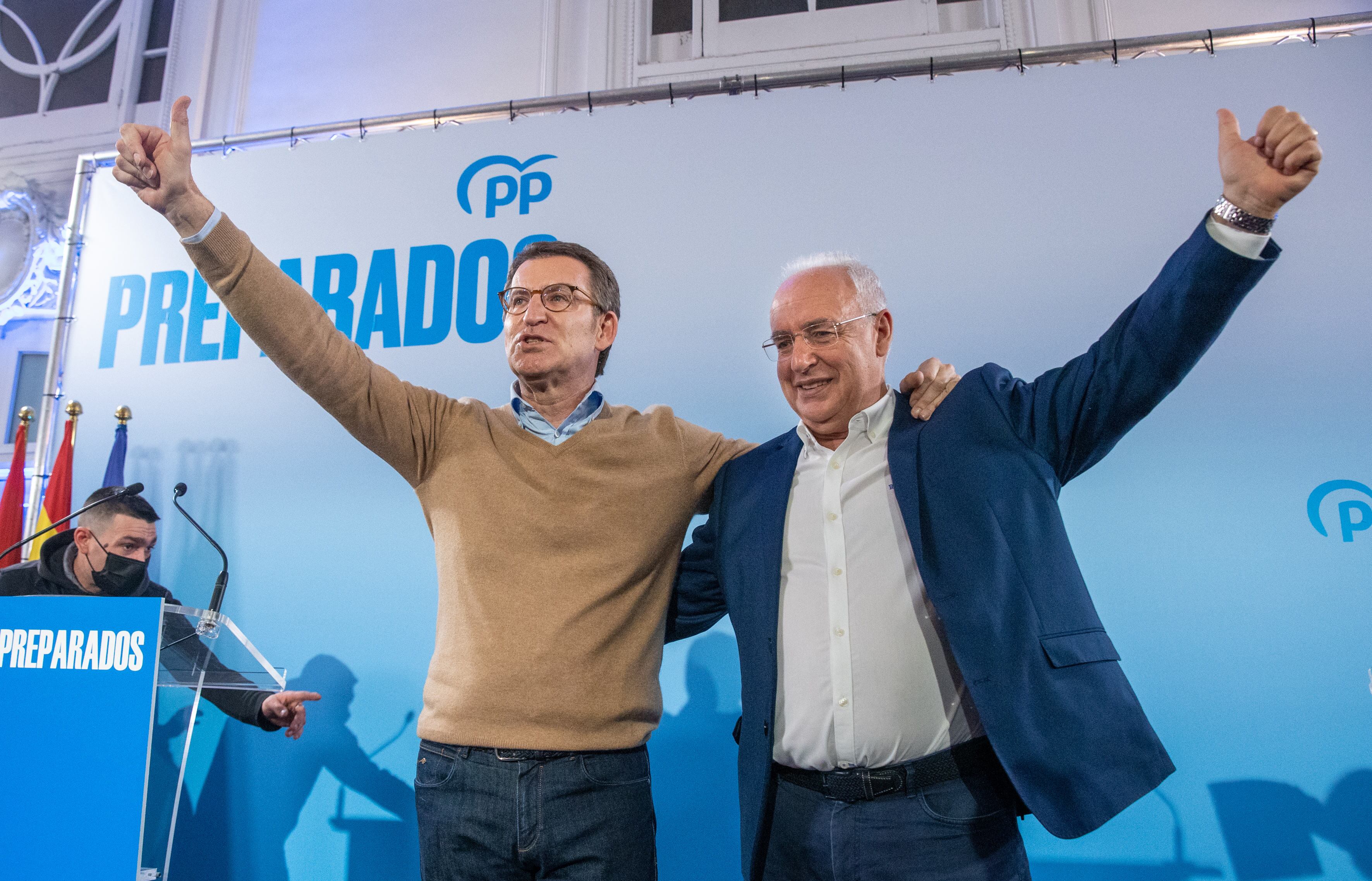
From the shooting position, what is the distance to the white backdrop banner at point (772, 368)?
7.86 ft

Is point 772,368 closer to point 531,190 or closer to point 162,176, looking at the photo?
point 531,190

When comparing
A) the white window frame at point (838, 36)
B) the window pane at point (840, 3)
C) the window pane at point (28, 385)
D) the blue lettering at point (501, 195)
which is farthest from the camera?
the window pane at point (28, 385)

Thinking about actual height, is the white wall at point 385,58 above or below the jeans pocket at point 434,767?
above

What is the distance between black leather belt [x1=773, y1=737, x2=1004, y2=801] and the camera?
1.38m

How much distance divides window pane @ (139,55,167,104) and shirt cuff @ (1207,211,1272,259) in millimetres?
4898

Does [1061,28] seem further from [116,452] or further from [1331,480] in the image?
[116,452]

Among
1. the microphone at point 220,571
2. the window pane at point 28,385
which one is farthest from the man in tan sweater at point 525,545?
the window pane at point 28,385

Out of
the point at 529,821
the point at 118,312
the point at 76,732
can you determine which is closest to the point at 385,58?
Result: the point at 118,312

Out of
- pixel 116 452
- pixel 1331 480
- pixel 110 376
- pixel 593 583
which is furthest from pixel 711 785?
pixel 110 376

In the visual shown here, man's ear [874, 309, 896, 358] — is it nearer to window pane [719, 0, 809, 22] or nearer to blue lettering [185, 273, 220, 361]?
blue lettering [185, 273, 220, 361]

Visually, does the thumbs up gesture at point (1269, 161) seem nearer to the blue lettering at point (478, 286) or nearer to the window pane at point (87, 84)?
the blue lettering at point (478, 286)

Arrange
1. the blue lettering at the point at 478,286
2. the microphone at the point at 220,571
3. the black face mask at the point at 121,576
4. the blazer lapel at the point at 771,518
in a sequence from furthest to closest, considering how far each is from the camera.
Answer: the blue lettering at the point at 478,286 → the black face mask at the point at 121,576 → the microphone at the point at 220,571 → the blazer lapel at the point at 771,518

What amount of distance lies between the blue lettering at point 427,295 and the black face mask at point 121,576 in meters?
1.05

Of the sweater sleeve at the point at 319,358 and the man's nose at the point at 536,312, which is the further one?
the man's nose at the point at 536,312
